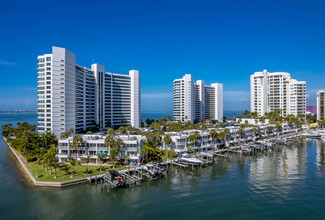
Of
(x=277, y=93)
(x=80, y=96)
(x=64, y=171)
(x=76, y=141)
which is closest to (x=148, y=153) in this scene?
(x=76, y=141)

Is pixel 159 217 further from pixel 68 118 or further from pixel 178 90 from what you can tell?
pixel 178 90

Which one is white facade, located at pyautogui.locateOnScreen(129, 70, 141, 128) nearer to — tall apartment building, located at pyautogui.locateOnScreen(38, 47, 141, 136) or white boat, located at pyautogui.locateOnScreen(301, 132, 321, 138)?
tall apartment building, located at pyautogui.locateOnScreen(38, 47, 141, 136)

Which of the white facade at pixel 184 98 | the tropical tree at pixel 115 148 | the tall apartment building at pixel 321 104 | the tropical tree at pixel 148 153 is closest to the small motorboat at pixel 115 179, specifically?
the tropical tree at pixel 115 148

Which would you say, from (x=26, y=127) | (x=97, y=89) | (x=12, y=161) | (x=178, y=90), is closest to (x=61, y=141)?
(x=12, y=161)

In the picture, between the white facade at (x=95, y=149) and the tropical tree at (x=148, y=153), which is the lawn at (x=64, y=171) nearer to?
the white facade at (x=95, y=149)

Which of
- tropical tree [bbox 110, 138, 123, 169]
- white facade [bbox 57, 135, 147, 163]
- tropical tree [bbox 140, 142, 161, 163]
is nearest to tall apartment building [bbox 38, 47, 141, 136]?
white facade [bbox 57, 135, 147, 163]

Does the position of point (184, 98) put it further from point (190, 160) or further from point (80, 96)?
point (190, 160)
